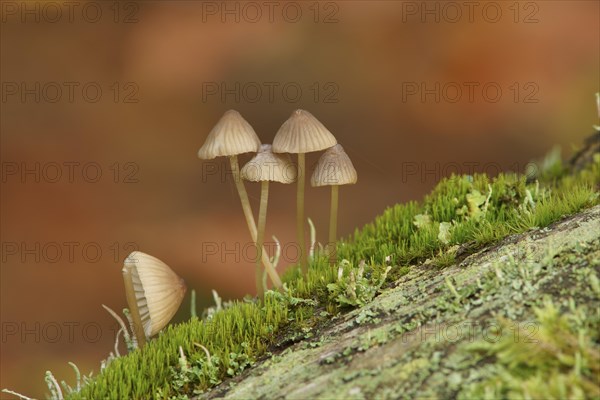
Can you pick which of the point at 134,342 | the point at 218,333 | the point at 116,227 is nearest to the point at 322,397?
the point at 218,333

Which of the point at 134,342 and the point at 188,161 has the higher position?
the point at 188,161

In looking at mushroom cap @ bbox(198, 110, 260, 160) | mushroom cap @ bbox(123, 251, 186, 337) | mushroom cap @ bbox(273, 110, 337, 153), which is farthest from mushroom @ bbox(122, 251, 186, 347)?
mushroom cap @ bbox(273, 110, 337, 153)

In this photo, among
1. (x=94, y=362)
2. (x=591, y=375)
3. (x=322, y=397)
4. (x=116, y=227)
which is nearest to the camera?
(x=591, y=375)

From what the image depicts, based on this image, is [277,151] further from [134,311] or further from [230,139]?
[134,311]

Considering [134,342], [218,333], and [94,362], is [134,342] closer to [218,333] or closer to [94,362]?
[218,333]

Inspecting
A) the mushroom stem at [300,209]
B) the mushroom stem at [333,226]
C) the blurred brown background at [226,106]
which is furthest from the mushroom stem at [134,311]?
the blurred brown background at [226,106]

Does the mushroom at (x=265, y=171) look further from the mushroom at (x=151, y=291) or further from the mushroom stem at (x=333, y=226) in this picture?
the mushroom at (x=151, y=291)

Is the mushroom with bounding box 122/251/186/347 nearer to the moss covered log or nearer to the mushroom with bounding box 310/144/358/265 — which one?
the moss covered log
